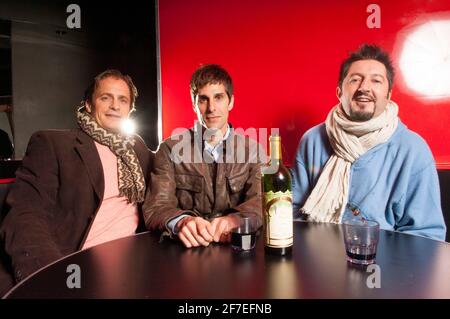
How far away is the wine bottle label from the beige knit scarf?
85cm

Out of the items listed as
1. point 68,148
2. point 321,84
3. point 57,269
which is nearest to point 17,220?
point 68,148

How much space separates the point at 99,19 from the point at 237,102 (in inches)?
66.2

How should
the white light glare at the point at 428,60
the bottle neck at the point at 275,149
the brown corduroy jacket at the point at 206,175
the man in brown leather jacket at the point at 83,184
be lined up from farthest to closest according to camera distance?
the white light glare at the point at 428,60
the brown corduroy jacket at the point at 206,175
the man in brown leather jacket at the point at 83,184
the bottle neck at the point at 275,149

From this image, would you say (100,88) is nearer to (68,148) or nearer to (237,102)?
(68,148)

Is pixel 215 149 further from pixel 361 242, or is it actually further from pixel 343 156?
pixel 361 242

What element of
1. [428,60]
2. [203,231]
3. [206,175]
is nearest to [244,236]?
[203,231]

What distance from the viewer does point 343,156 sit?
5.57ft

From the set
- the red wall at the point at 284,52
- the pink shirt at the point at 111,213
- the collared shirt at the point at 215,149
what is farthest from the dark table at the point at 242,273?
the red wall at the point at 284,52

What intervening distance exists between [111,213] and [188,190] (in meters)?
0.38

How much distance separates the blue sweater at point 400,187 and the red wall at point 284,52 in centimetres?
51

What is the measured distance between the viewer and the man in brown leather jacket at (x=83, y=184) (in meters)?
1.45

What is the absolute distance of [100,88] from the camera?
68.6 inches

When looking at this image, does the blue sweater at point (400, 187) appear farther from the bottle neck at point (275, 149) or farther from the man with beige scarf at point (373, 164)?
the bottle neck at point (275, 149)
